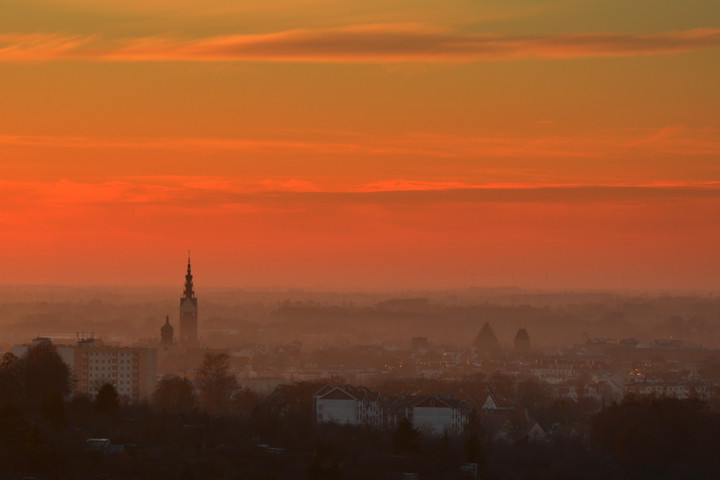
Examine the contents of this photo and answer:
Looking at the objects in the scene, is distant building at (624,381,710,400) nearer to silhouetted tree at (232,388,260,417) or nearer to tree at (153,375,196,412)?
silhouetted tree at (232,388,260,417)

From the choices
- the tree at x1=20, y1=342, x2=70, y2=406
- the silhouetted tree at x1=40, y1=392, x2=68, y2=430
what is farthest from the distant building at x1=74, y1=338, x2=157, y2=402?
the silhouetted tree at x1=40, y1=392, x2=68, y2=430

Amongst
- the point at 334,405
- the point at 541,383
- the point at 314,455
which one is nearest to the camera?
the point at 314,455

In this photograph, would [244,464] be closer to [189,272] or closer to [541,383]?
[541,383]

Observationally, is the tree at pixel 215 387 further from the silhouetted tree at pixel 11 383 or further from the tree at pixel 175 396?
the silhouetted tree at pixel 11 383

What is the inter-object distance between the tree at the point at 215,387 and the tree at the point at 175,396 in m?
0.80

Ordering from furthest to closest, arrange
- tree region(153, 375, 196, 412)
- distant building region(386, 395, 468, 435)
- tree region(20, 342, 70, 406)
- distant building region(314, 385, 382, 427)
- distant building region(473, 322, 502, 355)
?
1. distant building region(473, 322, 502, 355)
2. distant building region(314, 385, 382, 427)
3. distant building region(386, 395, 468, 435)
4. tree region(153, 375, 196, 412)
5. tree region(20, 342, 70, 406)

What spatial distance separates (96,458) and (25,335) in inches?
5273

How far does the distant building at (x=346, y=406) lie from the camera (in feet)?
219

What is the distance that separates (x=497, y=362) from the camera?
14975 centimetres

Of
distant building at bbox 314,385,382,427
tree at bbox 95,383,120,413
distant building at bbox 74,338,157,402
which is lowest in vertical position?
tree at bbox 95,383,120,413

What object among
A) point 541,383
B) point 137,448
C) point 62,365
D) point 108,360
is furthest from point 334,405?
point 541,383

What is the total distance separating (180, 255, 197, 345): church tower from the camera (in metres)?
146

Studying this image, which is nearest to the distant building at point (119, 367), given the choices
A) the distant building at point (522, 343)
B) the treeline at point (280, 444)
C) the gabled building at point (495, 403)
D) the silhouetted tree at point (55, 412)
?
the gabled building at point (495, 403)

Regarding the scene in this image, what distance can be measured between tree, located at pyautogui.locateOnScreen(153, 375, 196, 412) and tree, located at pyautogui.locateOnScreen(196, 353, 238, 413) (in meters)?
0.80
